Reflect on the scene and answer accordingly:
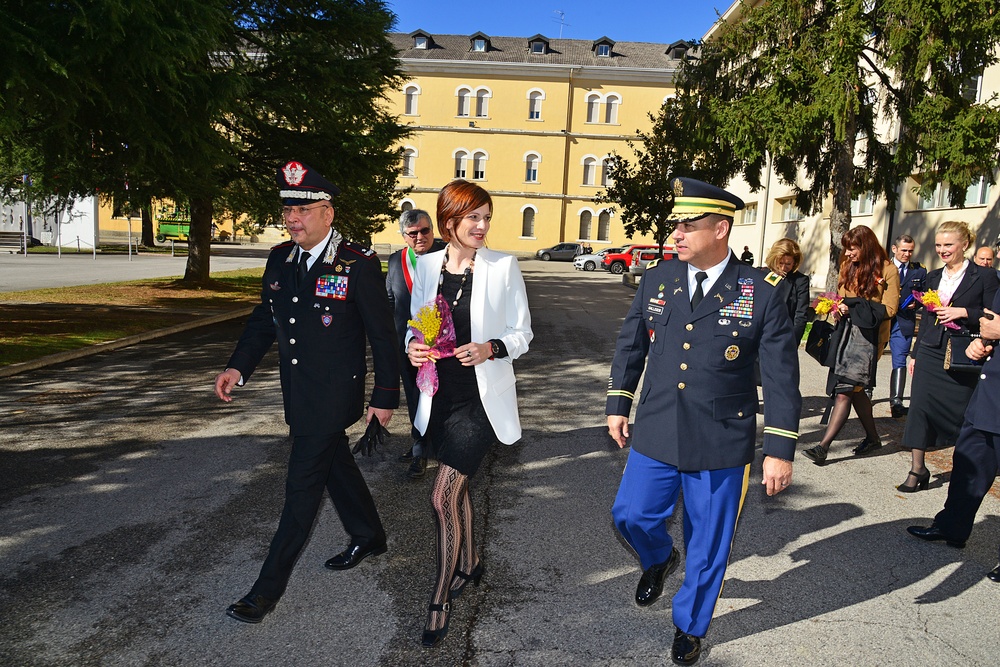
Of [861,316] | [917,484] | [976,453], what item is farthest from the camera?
[861,316]

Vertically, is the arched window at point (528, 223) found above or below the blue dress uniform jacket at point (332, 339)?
above

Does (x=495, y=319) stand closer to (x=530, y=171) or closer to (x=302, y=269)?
(x=302, y=269)

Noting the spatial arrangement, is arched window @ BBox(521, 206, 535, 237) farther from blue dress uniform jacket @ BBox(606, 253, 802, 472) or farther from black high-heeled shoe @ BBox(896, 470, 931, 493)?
blue dress uniform jacket @ BBox(606, 253, 802, 472)

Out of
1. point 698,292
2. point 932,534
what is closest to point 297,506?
point 698,292

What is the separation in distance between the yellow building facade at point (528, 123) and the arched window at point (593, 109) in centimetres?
8

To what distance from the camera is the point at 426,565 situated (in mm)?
4102

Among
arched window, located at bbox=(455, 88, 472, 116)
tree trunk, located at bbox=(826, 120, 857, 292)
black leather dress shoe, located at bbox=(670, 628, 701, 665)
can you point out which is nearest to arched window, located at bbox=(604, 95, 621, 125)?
arched window, located at bbox=(455, 88, 472, 116)

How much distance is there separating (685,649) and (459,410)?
4.59ft

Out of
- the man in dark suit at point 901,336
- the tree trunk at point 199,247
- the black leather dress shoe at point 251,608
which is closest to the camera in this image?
the black leather dress shoe at point 251,608

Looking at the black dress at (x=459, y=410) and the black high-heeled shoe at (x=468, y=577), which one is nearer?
the black dress at (x=459, y=410)

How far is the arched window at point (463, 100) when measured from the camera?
59094mm

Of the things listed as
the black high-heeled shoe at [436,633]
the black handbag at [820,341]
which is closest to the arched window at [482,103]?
the black handbag at [820,341]

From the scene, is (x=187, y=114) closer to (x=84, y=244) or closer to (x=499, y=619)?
(x=499, y=619)

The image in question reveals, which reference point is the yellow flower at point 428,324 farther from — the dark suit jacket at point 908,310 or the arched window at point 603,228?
the arched window at point 603,228
